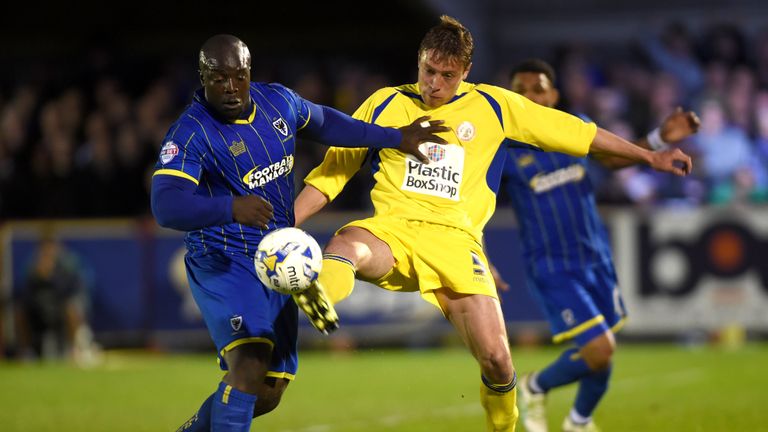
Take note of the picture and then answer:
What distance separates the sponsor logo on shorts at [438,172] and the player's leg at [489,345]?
0.56m

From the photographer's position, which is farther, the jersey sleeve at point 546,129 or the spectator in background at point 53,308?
the spectator in background at point 53,308

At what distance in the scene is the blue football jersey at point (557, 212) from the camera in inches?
339

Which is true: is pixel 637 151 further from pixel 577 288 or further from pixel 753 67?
pixel 753 67

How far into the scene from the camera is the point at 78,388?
12570mm

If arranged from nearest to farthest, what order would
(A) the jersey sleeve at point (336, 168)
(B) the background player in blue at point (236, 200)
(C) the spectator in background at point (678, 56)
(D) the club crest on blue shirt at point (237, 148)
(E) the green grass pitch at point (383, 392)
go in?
1. (B) the background player in blue at point (236, 200)
2. (D) the club crest on blue shirt at point (237, 148)
3. (A) the jersey sleeve at point (336, 168)
4. (E) the green grass pitch at point (383, 392)
5. (C) the spectator in background at point (678, 56)

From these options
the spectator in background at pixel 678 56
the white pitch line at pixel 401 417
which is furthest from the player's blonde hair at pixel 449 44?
the spectator in background at pixel 678 56

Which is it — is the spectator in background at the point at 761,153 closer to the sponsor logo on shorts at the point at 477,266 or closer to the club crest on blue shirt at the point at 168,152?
the sponsor logo on shorts at the point at 477,266

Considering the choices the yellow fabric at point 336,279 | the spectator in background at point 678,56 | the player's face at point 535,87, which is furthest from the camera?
the spectator in background at point 678,56

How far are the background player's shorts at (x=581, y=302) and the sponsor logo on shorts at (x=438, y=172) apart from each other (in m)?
2.03

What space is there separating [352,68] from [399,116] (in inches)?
490

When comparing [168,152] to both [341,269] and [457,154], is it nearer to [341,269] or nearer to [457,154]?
[341,269]

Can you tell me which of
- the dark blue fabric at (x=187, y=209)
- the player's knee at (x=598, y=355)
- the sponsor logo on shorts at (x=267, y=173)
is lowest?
the player's knee at (x=598, y=355)

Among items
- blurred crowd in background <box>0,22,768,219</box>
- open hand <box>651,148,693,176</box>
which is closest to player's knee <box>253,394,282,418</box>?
open hand <box>651,148,693,176</box>

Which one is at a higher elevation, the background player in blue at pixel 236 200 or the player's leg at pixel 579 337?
the background player in blue at pixel 236 200
